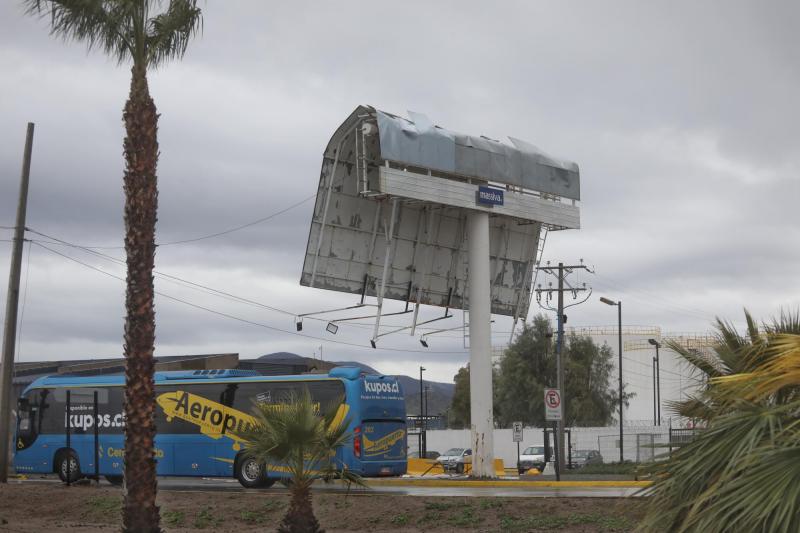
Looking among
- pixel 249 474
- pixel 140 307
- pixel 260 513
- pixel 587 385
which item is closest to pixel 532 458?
pixel 587 385

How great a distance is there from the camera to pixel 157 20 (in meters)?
17.0

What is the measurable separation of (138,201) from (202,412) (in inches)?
681

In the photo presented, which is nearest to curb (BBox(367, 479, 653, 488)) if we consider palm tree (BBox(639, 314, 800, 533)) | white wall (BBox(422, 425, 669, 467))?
palm tree (BBox(639, 314, 800, 533))

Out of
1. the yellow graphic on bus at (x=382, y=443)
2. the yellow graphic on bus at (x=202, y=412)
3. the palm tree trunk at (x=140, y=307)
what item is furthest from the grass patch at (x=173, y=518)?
the yellow graphic on bus at (x=202, y=412)

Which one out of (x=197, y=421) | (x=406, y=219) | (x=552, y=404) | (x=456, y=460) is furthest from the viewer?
(x=456, y=460)

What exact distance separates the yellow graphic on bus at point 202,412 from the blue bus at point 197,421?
1.2 inches

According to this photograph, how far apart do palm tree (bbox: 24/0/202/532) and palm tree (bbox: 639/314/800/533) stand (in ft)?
27.5

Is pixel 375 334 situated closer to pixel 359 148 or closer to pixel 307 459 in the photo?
pixel 359 148

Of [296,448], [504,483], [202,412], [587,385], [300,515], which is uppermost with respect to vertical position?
[587,385]

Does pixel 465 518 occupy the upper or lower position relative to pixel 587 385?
lower

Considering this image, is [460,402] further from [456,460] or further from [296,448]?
[296,448]

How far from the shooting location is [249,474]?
3052 cm

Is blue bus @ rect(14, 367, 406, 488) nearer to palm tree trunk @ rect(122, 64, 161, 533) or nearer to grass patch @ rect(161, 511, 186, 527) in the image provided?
grass patch @ rect(161, 511, 186, 527)

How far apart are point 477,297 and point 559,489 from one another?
894 centimetres
